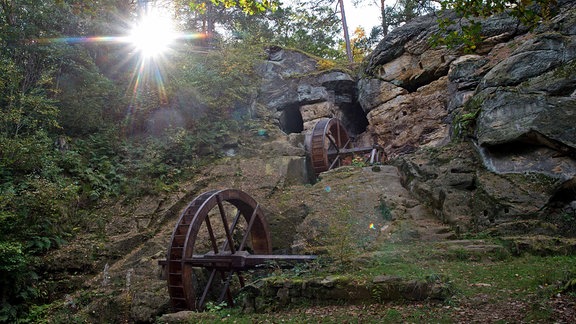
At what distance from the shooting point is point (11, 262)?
7.47 metres

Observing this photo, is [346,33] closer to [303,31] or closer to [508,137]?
[303,31]

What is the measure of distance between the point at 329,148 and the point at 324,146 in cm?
259

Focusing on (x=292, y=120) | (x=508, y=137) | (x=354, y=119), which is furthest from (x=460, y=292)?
(x=354, y=119)

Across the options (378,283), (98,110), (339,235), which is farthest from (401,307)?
(98,110)

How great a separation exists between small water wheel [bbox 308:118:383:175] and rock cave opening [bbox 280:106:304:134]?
333 centimetres

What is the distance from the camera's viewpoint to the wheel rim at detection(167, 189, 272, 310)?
298 inches

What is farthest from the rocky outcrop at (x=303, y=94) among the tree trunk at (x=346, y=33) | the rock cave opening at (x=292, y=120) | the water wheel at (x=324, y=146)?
the tree trunk at (x=346, y=33)

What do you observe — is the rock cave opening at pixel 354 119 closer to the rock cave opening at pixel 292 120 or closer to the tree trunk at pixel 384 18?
the rock cave opening at pixel 292 120

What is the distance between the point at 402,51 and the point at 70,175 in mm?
15725

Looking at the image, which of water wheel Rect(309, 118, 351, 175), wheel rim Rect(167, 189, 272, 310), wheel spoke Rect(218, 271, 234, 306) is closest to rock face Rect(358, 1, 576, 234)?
water wheel Rect(309, 118, 351, 175)

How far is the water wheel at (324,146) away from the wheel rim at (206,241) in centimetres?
510

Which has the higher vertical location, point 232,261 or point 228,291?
point 232,261

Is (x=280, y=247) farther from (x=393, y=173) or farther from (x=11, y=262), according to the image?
(x=11, y=262)

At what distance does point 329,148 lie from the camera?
17.6 metres
